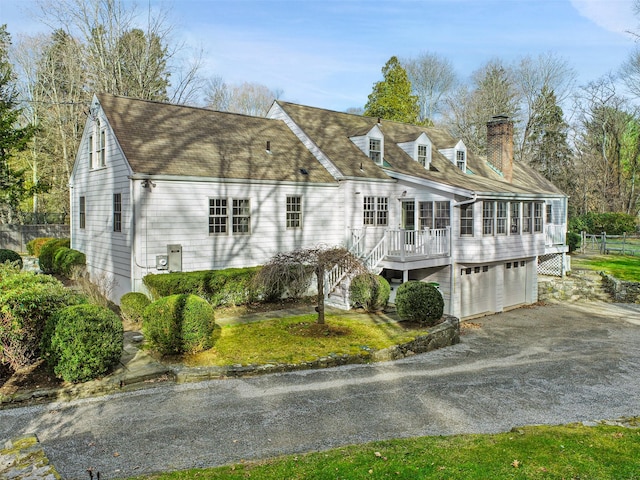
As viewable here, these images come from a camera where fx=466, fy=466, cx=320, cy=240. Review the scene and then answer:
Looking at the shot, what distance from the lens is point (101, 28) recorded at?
1141 inches

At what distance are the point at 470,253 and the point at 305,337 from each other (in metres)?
8.83

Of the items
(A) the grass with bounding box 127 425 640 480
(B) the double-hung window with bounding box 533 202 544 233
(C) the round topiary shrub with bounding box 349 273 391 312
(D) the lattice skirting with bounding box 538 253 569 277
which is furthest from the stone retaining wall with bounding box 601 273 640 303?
(A) the grass with bounding box 127 425 640 480

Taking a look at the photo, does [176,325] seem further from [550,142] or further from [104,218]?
[550,142]

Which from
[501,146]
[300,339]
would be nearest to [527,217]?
[501,146]

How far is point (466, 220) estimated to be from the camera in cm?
1805

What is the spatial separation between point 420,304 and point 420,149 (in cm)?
1161

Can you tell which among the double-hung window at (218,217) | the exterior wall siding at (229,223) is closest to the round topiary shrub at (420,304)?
the exterior wall siding at (229,223)

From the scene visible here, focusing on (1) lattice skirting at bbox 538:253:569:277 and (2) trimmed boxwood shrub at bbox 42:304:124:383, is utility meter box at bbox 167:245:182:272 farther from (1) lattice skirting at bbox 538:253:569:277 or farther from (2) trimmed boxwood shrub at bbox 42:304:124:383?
(1) lattice skirting at bbox 538:253:569:277

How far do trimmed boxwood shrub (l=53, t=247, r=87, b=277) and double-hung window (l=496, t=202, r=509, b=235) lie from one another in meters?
16.7

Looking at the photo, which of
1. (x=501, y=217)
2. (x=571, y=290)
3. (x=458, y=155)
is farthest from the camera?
(x=458, y=155)

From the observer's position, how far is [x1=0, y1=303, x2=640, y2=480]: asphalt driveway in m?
6.29

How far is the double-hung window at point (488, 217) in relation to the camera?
18.4 m

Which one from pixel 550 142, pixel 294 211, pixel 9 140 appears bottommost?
pixel 294 211

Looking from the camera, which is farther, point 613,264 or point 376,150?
point 613,264
